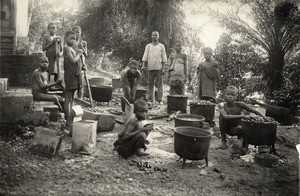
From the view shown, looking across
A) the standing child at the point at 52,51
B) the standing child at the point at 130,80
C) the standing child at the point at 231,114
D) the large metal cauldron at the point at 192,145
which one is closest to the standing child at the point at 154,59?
the standing child at the point at 130,80

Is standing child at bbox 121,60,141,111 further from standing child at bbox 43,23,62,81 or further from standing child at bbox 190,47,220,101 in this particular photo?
standing child at bbox 43,23,62,81

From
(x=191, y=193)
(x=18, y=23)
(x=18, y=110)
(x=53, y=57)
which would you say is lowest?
(x=191, y=193)

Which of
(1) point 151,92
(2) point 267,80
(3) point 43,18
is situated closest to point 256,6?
(2) point 267,80

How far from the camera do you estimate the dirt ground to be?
379 cm

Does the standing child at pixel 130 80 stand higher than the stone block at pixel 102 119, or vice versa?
the standing child at pixel 130 80

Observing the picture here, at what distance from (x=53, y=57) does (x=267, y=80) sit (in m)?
6.99

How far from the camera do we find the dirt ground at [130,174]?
3.79 metres

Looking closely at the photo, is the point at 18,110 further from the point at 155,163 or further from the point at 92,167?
the point at 155,163

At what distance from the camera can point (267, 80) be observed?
413 inches

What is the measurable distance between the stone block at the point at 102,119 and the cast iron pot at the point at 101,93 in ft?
7.65

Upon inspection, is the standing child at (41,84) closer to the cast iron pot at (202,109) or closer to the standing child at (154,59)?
the cast iron pot at (202,109)

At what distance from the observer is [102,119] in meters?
6.17

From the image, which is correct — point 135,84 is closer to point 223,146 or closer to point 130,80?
point 130,80

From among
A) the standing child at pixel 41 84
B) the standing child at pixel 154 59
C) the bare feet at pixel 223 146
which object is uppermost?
the standing child at pixel 154 59
